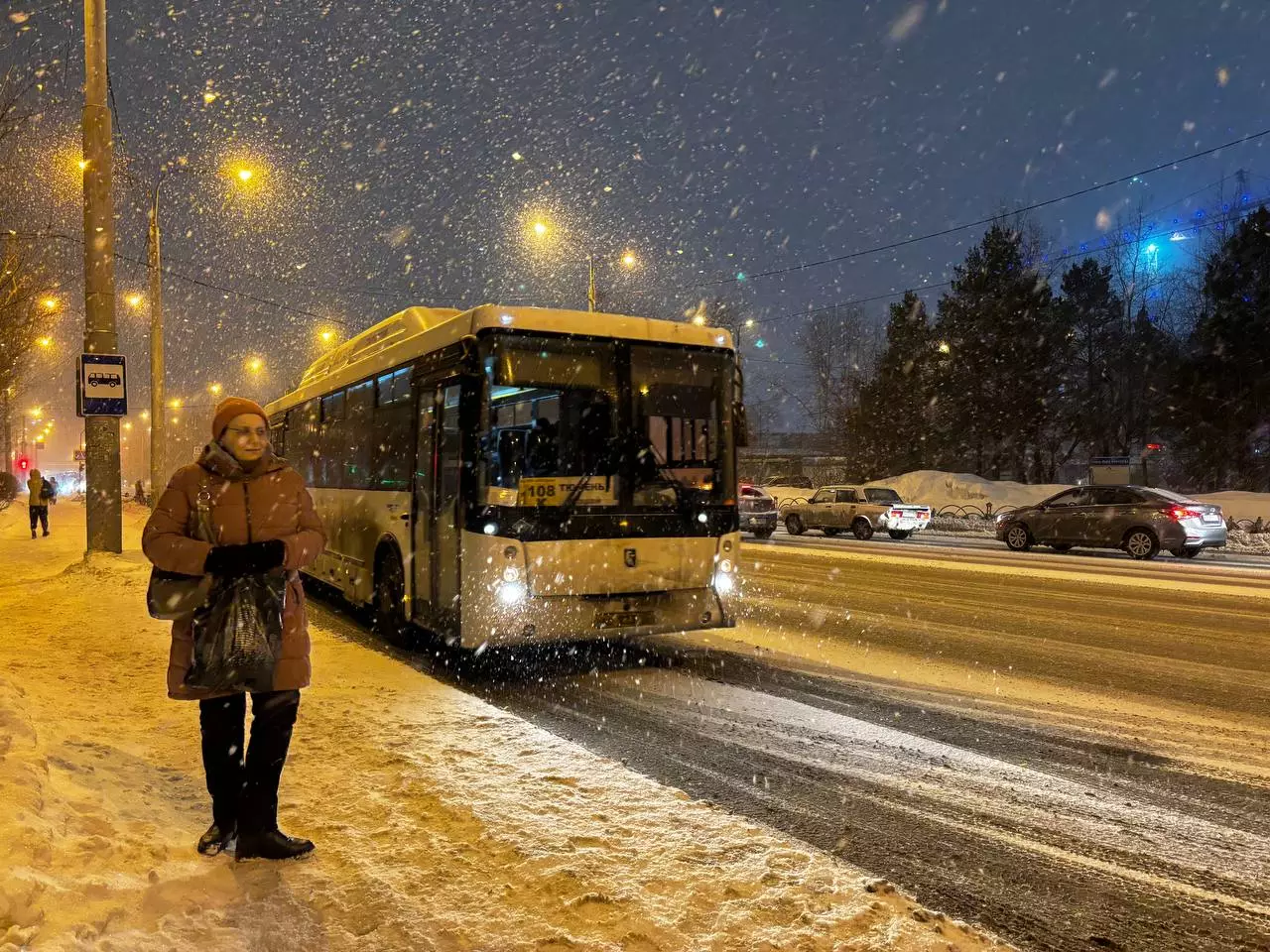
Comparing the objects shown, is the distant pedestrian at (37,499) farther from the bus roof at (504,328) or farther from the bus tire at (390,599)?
the bus tire at (390,599)

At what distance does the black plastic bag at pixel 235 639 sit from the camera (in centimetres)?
349

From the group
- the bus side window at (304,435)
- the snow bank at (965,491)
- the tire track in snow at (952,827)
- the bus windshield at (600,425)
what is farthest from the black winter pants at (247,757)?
the snow bank at (965,491)

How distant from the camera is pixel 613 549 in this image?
313 inches

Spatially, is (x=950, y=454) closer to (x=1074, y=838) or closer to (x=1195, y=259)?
(x=1195, y=259)

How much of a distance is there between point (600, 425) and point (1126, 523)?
18492 millimetres

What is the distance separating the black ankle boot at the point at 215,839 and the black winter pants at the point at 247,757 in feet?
0.08

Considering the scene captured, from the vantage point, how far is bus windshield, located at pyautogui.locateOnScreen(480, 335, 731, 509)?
25.5 ft

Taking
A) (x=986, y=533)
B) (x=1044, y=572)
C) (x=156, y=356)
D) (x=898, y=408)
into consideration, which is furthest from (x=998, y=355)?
(x=156, y=356)

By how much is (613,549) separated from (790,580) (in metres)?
8.84

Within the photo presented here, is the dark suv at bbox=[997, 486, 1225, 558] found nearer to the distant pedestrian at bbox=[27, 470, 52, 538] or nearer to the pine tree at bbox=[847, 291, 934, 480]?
the distant pedestrian at bbox=[27, 470, 52, 538]

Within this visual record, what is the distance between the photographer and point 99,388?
44.7ft

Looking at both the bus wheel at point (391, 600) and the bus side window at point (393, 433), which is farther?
the bus wheel at point (391, 600)

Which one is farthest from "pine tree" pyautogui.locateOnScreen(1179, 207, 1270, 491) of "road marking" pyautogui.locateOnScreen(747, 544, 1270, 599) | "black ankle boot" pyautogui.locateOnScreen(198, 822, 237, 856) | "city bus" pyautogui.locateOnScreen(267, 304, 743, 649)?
"black ankle boot" pyautogui.locateOnScreen(198, 822, 237, 856)

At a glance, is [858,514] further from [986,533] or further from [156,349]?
[156,349]
